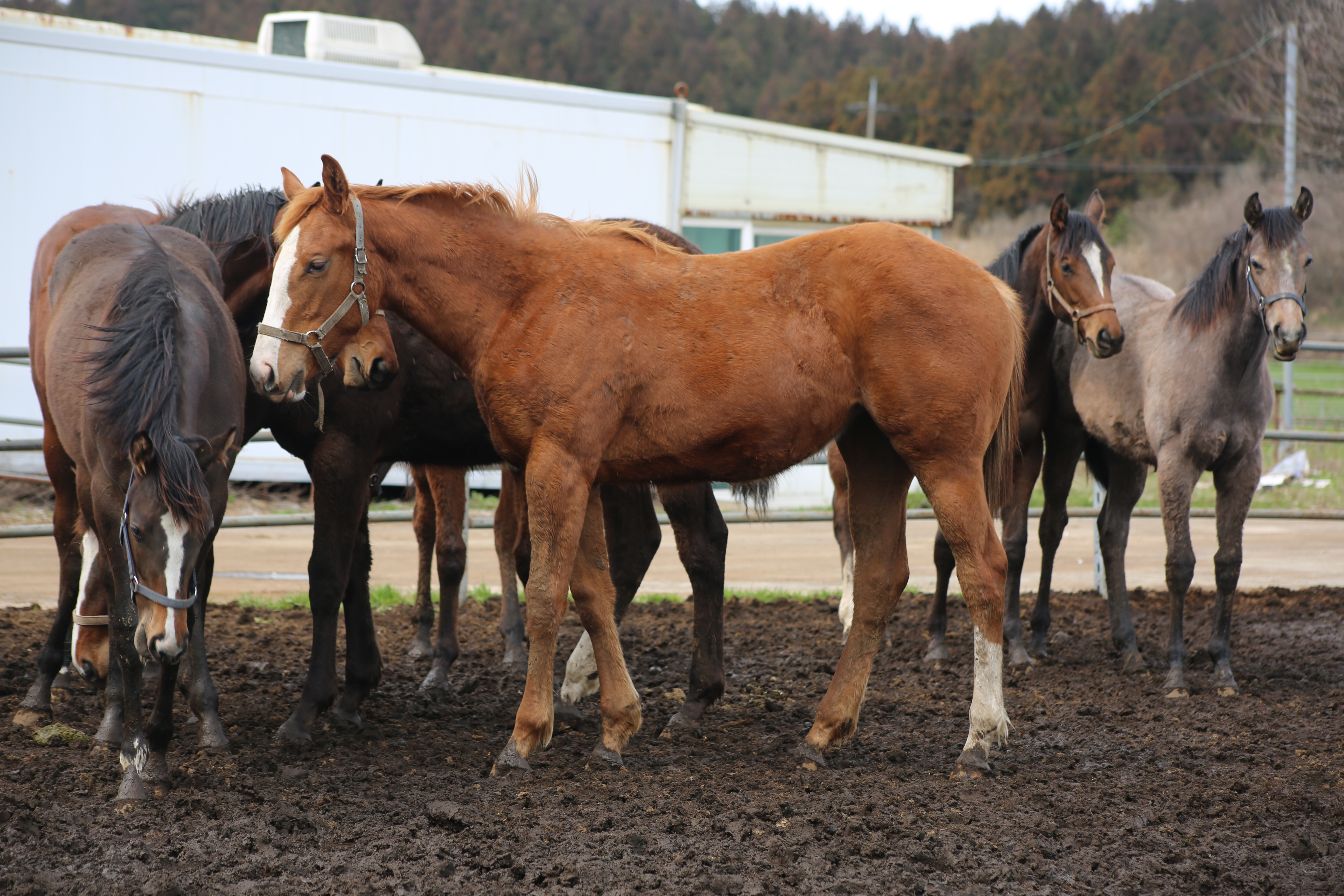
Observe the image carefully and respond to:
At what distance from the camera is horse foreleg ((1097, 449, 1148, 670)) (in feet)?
19.4

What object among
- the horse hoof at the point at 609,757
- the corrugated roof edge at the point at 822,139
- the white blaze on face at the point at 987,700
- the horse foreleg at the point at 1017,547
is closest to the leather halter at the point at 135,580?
the horse hoof at the point at 609,757

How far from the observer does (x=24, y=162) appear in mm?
8938

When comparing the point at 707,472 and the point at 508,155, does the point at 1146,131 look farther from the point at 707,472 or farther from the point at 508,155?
the point at 707,472

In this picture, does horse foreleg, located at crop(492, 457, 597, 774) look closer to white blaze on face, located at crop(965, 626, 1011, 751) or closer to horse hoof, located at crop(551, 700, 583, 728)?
horse hoof, located at crop(551, 700, 583, 728)

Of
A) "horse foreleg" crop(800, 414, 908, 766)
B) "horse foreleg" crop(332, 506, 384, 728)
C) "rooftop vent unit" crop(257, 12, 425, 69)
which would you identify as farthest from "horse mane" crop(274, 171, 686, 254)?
"rooftop vent unit" crop(257, 12, 425, 69)

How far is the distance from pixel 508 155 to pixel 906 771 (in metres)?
8.26

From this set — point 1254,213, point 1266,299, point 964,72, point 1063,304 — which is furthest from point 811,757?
point 964,72

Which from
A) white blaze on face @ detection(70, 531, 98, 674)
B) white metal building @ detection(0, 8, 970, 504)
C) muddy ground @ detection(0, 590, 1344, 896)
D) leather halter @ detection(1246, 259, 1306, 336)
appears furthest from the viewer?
white metal building @ detection(0, 8, 970, 504)

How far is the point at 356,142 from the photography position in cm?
1005

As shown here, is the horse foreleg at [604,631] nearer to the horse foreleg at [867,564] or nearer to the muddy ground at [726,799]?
the muddy ground at [726,799]

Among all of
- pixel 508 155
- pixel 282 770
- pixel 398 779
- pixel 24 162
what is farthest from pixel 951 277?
pixel 24 162

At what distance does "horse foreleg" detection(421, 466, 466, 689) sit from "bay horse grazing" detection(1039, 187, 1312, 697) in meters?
3.53

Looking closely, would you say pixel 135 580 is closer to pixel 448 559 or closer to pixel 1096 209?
pixel 448 559

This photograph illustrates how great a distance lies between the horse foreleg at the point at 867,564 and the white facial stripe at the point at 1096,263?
6.52 feet
